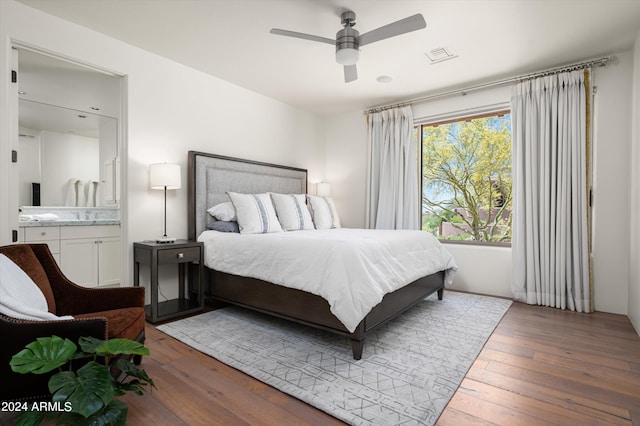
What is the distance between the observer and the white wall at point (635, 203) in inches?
109

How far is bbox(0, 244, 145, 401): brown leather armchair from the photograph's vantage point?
1316 mm

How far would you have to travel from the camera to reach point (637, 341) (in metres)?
2.51

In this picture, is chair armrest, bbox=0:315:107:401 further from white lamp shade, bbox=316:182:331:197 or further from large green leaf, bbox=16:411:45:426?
white lamp shade, bbox=316:182:331:197

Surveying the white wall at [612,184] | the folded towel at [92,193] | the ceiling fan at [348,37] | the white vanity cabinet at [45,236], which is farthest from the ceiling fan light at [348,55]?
the folded towel at [92,193]

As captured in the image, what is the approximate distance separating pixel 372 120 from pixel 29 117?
449 centimetres

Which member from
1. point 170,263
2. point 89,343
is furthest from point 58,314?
point 170,263

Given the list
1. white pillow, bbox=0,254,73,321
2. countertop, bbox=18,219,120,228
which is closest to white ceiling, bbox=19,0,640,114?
white pillow, bbox=0,254,73,321

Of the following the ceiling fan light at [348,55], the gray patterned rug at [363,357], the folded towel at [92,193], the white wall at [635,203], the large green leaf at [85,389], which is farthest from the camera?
the folded towel at [92,193]

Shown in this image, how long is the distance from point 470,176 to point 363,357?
3.17 m

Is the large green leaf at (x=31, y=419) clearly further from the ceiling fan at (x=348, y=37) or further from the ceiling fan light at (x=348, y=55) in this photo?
the ceiling fan light at (x=348, y=55)

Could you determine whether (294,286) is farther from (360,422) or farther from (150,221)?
(150,221)

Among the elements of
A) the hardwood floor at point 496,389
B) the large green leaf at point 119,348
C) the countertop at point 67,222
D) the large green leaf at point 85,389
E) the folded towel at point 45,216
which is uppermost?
the folded towel at point 45,216

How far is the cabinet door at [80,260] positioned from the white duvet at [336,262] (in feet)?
5.86

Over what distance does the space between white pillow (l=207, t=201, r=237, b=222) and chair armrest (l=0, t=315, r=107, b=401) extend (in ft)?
7.07
